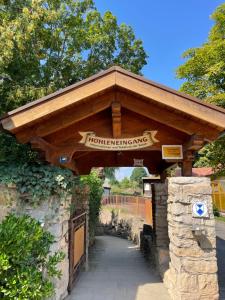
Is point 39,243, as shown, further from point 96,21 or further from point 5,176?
point 96,21

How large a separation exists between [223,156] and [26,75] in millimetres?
8337

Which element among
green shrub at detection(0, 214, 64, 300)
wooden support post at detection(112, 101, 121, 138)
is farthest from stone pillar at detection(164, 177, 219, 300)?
green shrub at detection(0, 214, 64, 300)

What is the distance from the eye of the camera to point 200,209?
491 centimetres

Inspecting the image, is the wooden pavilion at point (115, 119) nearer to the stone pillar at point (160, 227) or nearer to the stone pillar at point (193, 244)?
the stone pillar at point (193, 244)

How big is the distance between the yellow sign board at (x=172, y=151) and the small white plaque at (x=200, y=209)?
101 cm

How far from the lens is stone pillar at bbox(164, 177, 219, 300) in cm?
479

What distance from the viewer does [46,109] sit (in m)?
4.86

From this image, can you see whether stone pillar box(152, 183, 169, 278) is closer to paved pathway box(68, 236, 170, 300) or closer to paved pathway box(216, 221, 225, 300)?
paved pathway box(68, 236, 170, 300)

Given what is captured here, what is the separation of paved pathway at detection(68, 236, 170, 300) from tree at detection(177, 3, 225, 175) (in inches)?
193

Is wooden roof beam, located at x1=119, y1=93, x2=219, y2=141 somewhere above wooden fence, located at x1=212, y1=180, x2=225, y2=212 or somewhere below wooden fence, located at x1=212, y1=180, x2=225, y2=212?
above

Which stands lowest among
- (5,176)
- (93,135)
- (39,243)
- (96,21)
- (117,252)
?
(117,252)

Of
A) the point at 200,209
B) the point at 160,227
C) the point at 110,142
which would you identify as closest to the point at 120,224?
the point at 160,227

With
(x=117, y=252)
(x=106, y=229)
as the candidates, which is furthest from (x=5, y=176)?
(x=106, y=229)

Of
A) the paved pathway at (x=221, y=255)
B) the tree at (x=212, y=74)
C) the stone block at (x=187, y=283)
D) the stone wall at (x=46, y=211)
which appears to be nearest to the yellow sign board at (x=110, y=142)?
the stone wall at (x=46, y=211)
